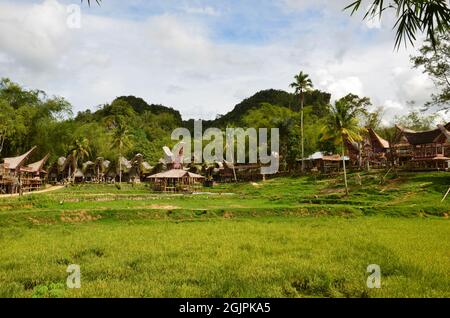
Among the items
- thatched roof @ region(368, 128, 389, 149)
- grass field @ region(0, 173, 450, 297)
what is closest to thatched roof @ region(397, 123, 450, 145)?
thatched roof @ region(368, 128, 389, 149)

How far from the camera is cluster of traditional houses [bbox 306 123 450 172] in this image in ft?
131

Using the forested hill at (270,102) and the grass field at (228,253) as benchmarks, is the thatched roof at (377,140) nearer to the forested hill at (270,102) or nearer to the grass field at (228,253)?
the grass field at (228,253)

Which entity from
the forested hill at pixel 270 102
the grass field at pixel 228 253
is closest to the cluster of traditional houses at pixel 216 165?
the grass field at pixel 228 253

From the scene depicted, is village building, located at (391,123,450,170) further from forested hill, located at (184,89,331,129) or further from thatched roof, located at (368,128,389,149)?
forested hill, located at (184,89,331,129)

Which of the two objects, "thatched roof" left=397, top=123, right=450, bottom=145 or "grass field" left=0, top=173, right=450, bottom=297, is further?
"thatched roof" left=397, top=123, right=450, bottom=145

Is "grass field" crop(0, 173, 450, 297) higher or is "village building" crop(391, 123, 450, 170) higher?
"village building" crop(391, 123, 450, 170)

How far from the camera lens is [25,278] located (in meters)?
8.70

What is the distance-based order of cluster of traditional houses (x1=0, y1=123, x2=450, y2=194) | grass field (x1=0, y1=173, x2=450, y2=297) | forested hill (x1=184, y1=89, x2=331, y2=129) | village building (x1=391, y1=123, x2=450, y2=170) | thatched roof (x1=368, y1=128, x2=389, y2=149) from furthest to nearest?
forested hill (x1=184, y1=89, x2=331, y2=129) → thatched roof (x1=368, y1=128, x2=389, y2=149) → cluster of traditional houses (x1=0, y1=123, x2=450, y2=194) → village building (x1=391, y1=123, x2=450, y2=170) → grass field (x1=0, y1=173, x2=450, y2=297)

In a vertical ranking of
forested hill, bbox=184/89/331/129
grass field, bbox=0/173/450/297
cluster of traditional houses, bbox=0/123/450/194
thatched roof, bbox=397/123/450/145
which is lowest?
grass field, bbox=0/173/450/297

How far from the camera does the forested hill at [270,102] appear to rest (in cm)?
8850

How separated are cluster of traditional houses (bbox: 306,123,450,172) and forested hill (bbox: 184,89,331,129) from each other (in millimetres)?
31064

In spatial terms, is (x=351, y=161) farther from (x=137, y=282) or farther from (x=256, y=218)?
(x=137, y=282)

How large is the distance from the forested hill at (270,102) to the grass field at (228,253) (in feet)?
209

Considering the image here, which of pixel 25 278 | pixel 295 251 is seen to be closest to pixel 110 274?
pixel 25 278
